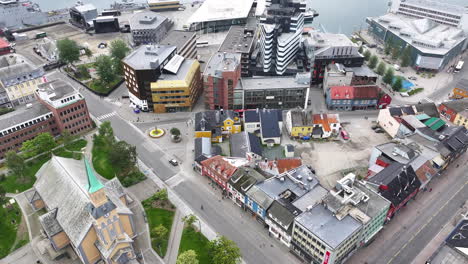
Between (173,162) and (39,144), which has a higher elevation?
(39,144)

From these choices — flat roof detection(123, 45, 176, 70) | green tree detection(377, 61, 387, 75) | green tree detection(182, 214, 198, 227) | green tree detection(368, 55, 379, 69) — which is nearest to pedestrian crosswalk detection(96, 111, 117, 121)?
flat roof detection(123, 45, 176, 70)

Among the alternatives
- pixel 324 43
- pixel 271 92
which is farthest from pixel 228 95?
pixel 324 43

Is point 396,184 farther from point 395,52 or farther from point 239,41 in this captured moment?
point 395,52

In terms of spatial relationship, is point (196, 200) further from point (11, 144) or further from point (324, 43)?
point (324, 43)

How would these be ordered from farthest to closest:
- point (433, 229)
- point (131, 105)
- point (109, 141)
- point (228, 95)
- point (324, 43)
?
point (324, 43) < point (131, 105) < point (228, 95) < point (109, 141) < point (433, 229)

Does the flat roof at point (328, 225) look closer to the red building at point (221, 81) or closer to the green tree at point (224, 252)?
the green tree at point (224, 252)

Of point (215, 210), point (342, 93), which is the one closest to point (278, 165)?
point (215, 210)

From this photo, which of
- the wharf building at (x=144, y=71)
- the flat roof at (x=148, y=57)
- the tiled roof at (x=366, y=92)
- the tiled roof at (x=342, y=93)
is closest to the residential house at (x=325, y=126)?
the tiled roof at (x=342, y=93)
